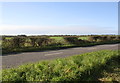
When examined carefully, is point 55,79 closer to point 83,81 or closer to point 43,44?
point 83,81

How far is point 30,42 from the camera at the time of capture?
17781mm

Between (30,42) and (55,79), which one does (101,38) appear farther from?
(55,79)

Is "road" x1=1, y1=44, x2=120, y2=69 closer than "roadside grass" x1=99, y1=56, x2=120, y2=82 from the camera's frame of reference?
No

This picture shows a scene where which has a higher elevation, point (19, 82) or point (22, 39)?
point (22, 39)

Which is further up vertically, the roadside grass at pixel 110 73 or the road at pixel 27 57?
the road at pixel 27 57

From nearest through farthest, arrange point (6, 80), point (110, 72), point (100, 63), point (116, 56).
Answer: point (6, 80) → point (110, 72) → point (100, 63) → point (116, 56)

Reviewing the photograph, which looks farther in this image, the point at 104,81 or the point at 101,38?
the point at 101,38

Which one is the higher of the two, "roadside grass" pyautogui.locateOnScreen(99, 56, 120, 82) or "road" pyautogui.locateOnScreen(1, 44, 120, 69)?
"road" pyautogui.locateOnScreen(1, 44, 120, 69)

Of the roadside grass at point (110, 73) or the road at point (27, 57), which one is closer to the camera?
the roadside grass at point (110, 73)

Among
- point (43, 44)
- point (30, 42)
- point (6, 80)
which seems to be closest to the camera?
point (6, 80)

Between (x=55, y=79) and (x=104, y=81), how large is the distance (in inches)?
70.8

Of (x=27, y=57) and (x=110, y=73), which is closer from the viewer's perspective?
(x=110, y=73)

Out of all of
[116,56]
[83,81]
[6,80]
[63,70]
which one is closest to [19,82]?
[6,80]

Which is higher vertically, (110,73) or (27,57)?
(27,57)
